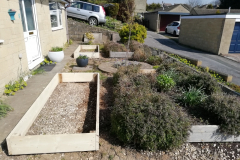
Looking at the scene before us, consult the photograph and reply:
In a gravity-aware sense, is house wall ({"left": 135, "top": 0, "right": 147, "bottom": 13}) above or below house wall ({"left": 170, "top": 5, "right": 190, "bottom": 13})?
above

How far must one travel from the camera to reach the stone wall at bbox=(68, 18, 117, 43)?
13.9 m

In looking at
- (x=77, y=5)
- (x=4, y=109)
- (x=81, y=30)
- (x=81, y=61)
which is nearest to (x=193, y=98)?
(x=4, y=109)

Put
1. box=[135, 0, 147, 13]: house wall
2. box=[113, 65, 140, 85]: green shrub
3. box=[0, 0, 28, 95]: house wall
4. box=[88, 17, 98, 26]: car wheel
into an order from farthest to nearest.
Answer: box=[135, 0, 147, 13]: house wall
box=[88, 17, 98, 26]: car wheel
box=[113, 65, 140, 85]: green shrub
box=[0, 0, 28, 95]: house wall

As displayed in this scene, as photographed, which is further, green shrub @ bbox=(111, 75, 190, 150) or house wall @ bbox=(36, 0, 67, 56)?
house wall @ bbox=(36, 0, 67, 56)

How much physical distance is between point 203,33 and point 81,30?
9.56 m

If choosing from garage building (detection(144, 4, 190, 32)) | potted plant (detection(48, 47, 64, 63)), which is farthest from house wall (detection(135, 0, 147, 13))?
potted plant (detection(48, 47, 64, 63))

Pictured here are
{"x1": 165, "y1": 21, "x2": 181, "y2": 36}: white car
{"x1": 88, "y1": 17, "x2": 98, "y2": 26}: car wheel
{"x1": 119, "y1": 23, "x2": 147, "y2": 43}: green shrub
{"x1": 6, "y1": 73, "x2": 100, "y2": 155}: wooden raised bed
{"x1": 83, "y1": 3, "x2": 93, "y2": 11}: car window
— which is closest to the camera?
{"x1": 6, "y1": 73, "x2": 100, "y2": 155}: wooden raised bed

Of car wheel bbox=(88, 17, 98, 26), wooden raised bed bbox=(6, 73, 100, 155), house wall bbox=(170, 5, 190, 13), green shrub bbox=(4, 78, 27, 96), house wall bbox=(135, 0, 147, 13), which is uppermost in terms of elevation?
house wall bbox=(135, 0, 147, 13)

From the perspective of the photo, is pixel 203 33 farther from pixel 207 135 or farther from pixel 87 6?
pixel 207 135

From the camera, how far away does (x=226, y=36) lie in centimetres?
1179

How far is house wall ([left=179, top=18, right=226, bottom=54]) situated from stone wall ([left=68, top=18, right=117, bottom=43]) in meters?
7.00

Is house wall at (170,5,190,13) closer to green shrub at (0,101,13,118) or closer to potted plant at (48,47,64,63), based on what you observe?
potted plant at (48,47,64,63)

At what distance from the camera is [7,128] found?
10.2ft

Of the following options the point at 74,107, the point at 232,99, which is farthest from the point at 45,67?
the point at 232,99
